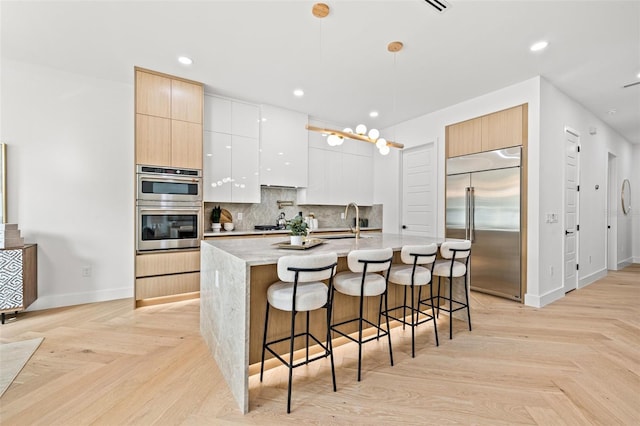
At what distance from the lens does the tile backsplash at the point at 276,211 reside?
187 inches

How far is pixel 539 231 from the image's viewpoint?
3.65 m

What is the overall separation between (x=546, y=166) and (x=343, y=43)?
3.06 meters

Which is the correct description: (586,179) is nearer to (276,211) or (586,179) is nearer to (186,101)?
(276,211)

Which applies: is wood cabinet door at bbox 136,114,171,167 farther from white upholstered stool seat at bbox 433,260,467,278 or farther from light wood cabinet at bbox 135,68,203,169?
white upholstered stool seat at bbox 433,260,467,278

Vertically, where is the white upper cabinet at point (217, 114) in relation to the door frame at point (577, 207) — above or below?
above

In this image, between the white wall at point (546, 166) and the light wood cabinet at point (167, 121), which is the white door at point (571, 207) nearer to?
the white wall at point (546, 166)

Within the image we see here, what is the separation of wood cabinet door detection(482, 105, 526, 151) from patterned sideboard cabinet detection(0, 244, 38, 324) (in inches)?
232

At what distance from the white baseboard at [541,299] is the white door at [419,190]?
5.27ft

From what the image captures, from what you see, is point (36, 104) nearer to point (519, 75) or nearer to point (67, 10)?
point (67, 10)

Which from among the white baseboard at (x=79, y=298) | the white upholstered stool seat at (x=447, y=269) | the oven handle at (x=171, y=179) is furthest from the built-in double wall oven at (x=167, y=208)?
the white upholstered stool seat at (x=447, y=269)

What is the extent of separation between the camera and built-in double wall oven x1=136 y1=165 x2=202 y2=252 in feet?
11.7

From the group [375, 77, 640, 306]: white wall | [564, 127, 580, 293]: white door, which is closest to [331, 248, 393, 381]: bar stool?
[375, 77, 640, 306]: white wall

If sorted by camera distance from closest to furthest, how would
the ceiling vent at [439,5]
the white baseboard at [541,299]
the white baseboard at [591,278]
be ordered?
the ceiling vent at [439,5] < the white baseboard at [541,299] < the white baseboard at [591,278]

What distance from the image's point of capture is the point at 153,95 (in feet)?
11.9
